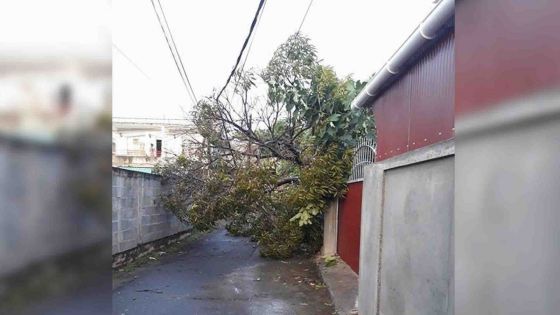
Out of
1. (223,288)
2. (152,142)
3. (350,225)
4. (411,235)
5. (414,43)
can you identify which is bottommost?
(223,288)

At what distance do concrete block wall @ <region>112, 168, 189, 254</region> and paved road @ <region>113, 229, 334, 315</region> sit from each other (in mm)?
723

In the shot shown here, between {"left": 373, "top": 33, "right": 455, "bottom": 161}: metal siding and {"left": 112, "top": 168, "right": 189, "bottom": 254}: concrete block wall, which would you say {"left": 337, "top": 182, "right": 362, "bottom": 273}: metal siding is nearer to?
{"left": 373, "top": 33, "right": 455, "bottom": 161}: metal siding

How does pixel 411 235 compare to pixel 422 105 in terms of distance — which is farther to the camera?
pixel 422 105

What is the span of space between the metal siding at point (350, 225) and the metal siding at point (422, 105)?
2.96 m

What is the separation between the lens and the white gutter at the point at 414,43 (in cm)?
233

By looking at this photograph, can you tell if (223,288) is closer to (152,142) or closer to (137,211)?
(137,211)

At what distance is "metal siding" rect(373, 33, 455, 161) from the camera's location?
259 centimetres

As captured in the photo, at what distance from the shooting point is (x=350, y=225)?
7.58m

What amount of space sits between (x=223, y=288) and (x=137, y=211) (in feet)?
11.7
